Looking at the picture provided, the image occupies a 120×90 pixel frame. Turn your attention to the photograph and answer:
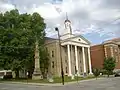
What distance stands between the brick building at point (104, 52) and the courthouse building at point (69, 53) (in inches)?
217

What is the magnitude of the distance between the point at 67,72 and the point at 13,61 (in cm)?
1726

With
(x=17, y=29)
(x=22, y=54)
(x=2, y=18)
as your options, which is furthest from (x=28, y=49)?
(x=2, y=18)

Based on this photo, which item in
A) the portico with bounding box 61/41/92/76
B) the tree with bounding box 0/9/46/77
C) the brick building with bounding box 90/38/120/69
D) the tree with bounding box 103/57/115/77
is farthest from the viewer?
the brick building with bounding box 90/38/120/69

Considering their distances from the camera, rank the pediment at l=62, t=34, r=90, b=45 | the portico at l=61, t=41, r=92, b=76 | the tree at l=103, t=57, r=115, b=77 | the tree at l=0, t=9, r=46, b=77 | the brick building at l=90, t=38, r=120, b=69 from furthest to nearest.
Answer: the brick building at l=90, t=38, r=120, b=69 < the pediment at l=62, t=34, r=90, b=45 < the portico at l=61, t=41, r=92, b=76 < the tree at l=103, t=57, r=115, b=77 < the tree at l=0, t=9, r=46, b=77

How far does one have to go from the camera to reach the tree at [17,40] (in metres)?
54.1

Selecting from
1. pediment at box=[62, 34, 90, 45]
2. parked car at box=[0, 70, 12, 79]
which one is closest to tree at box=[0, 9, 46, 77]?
parked car at box=[0, 70, 12, 79]

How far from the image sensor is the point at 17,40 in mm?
54438

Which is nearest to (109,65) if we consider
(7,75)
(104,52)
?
(104,52)

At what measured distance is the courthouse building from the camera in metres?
64.8

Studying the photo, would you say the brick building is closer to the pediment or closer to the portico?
the portico

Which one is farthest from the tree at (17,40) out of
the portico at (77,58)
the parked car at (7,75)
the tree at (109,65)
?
the tree at (109,65)

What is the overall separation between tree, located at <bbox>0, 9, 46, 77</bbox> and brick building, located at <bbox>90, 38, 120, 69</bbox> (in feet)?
73.6

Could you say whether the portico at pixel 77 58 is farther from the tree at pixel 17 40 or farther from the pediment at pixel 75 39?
the tree at pixel 17 40

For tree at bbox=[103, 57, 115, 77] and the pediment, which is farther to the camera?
the pediment
